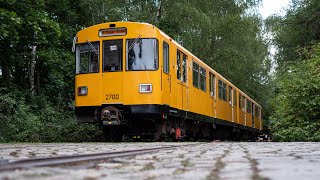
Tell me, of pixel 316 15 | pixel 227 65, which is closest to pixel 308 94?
pixel 316 15

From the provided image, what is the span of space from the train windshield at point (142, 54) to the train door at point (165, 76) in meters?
0.31

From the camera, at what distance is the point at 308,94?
44.3ft

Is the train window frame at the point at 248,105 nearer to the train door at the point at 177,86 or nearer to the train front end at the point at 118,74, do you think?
the train door at the point at 177,86

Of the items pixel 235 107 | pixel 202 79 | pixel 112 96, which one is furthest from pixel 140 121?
pixel 235 107

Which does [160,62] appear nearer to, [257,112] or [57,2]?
[57,2]

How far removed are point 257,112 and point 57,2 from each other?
50.2ft

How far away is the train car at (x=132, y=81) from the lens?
10859 millimetres

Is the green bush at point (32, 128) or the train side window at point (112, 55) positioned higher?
the train side window at point (112, 55)

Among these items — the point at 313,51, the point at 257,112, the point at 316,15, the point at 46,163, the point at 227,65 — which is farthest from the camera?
the point at 257,112

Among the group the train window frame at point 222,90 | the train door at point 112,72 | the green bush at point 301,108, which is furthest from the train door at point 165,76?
the train window frame at point 222,90

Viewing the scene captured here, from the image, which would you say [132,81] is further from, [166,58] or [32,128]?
[32,128]

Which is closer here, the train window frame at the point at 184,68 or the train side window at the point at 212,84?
the train window frame at the point at 184,68

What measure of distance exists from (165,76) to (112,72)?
49.4 inches

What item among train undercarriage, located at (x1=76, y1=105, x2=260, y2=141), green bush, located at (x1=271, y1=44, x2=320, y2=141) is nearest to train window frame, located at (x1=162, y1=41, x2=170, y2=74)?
train undercarriage, located at (x1=76, y1=105, x2=260, y2=141)
